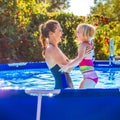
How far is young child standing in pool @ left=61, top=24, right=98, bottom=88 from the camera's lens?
223 inches

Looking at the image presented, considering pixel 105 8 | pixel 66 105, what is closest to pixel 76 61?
pixel 66 105

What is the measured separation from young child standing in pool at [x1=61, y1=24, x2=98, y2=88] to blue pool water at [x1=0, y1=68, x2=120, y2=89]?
1469 mm

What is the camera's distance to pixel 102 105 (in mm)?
5035

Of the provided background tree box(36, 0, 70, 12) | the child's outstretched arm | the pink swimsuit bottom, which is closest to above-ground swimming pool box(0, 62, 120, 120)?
the child's outstretched arm

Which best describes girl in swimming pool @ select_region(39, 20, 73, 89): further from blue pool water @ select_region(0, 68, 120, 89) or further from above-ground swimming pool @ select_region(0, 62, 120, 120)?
blue pool water @ select_region(0, 68, 120, 89)

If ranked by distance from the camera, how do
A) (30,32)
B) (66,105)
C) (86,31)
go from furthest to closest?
(30,32) → (86,31) → (66,105)

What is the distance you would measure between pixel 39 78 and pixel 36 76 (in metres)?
0.22

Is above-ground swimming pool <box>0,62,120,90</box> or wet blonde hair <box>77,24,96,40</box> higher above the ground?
wet blonde hair <box>77,24,96,40</box>

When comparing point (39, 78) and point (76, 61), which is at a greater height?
point (76, 61)

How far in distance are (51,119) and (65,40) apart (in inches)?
303

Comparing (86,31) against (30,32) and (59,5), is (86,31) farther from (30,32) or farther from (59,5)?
(59,5)

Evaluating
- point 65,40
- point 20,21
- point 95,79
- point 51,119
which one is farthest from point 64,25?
point 51,119

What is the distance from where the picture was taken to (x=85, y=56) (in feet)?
19.4

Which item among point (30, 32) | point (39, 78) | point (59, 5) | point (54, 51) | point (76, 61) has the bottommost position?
point (39, 78)
